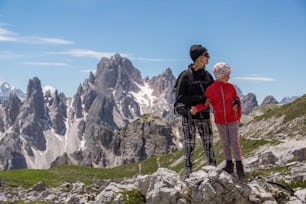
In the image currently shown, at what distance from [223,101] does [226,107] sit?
0.23 meters

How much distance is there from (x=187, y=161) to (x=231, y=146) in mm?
1651

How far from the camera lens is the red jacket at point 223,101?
50.2ft

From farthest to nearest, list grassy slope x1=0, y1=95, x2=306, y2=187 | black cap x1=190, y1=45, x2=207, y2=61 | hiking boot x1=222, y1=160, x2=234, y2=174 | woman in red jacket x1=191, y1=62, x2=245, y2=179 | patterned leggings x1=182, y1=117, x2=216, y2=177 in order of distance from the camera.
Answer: grassy slope x1=0, y1=95, x2=306, y2=187, patterned leggings x1=182, y1=117, x2=216, y2=177, black cap x1=190, y1=45, x2=207, y2=61, hiking boot x1=222, y1=160, x2=234, y2=174, woman in red jacket x1=191, y1=62, x2=245, y2=179

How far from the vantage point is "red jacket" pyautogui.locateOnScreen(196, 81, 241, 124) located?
1529cm

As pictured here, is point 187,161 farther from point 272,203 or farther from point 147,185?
point 272,203

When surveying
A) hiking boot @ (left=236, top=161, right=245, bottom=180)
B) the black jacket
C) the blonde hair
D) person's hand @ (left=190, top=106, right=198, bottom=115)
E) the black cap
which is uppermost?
the black cap

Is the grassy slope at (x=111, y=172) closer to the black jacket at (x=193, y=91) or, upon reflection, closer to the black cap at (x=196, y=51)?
the black jacket at (x=193, y=91)

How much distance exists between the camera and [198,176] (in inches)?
581

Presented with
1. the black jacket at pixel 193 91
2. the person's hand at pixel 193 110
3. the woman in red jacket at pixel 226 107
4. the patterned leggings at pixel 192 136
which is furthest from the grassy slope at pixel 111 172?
the person's hand at pixel 193 110

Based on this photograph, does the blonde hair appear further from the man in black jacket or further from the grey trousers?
the grey trousers

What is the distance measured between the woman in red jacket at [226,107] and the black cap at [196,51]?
0.74m

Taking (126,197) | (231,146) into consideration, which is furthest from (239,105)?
(126,197)

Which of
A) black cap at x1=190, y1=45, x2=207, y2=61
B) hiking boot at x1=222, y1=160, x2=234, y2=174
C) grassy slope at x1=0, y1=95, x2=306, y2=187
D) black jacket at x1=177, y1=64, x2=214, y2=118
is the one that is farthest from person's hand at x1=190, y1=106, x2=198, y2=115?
grassy slope at x1=0, y1=95, x2=306, y2=187

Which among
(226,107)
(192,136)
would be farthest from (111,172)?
(226,107)
